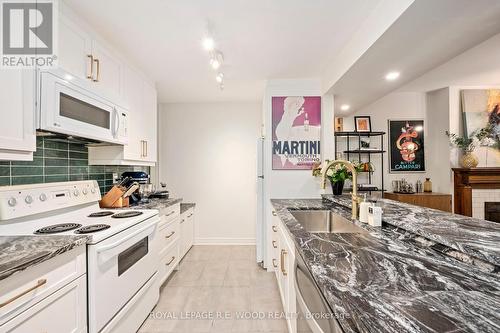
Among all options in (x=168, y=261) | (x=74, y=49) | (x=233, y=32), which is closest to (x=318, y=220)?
(x=168, y=261)

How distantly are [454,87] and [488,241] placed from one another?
3839 mm

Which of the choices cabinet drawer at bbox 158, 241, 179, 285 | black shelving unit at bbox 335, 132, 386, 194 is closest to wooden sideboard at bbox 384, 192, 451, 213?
black shelving unit at bbox 335, 132, 386, 194

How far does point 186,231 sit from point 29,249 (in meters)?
2.48

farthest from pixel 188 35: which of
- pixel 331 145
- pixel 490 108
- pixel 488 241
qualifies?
pixel 490 108

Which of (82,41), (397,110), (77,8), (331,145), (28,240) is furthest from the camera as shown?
(397,110)

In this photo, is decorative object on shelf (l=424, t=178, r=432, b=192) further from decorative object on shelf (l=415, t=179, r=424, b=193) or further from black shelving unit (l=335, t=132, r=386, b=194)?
black shelving unit (l=335, t=132, r=386, b=194)

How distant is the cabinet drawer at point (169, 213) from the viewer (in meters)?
2.37

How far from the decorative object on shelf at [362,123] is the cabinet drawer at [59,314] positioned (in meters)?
4.04

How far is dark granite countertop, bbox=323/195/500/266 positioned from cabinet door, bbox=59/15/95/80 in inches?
93.2

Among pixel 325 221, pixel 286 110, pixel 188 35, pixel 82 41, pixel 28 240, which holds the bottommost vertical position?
pixel 325 221

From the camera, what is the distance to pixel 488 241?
0.95 metres

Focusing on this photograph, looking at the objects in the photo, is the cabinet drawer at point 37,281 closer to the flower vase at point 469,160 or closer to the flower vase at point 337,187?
the flower vase at point 337,187

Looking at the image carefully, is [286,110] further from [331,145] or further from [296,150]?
[331,145]

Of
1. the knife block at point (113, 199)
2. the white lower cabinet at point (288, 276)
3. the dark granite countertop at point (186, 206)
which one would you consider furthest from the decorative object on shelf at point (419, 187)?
the knife block at point (113, 199)
